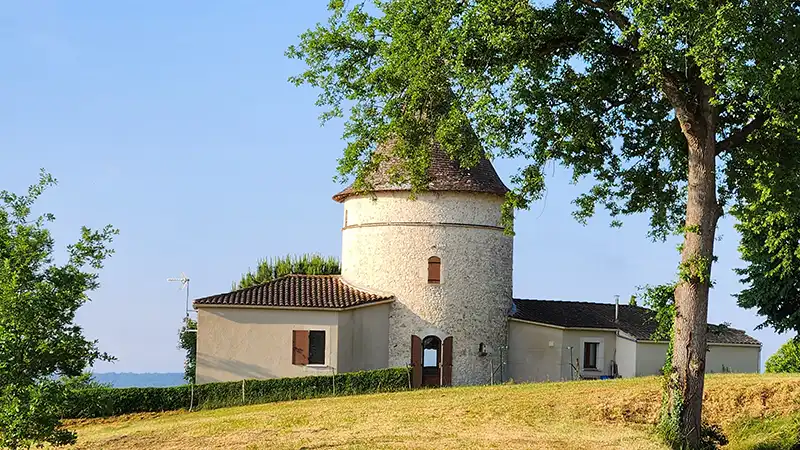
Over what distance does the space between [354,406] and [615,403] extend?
7975 mm

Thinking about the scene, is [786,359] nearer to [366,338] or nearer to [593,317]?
[593,317]

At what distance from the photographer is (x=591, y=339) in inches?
1644

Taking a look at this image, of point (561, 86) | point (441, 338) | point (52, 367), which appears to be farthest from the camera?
point (441, 338)

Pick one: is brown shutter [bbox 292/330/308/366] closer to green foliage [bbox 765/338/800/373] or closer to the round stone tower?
the round stone tower

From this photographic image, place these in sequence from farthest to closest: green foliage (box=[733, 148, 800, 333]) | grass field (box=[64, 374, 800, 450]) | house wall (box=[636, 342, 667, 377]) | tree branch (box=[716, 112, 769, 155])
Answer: house wall (box=[636, 342, 667, 377])
green foliage (box=[733, 148, 800, 333])
tree branch (box=[716, 112, 769, 155])
grass field (box=[64, 374, 800, 450])

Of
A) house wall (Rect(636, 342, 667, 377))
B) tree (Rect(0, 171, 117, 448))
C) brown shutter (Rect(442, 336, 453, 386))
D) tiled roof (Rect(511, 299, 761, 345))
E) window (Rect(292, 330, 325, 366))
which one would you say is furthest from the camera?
tiled roof (Rect(511, 299, 761, 345))

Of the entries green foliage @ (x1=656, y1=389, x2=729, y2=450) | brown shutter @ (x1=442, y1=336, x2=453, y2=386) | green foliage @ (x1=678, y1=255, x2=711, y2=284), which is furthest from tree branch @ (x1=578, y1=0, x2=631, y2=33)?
brown shutter @ (x1=442, y1=336, x2=453, y2=386)

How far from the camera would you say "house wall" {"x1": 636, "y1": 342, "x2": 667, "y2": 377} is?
41.0 meters

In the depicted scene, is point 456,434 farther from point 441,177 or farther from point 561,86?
point 441,177

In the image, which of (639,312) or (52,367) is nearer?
(52,367)

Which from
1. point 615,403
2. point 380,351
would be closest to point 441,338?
point 380,351

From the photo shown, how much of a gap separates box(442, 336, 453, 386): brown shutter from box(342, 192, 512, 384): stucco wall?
0.63 feet

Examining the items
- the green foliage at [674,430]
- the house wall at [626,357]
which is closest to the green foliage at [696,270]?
the green foliage at [674,430]

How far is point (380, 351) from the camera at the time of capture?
129 ft
